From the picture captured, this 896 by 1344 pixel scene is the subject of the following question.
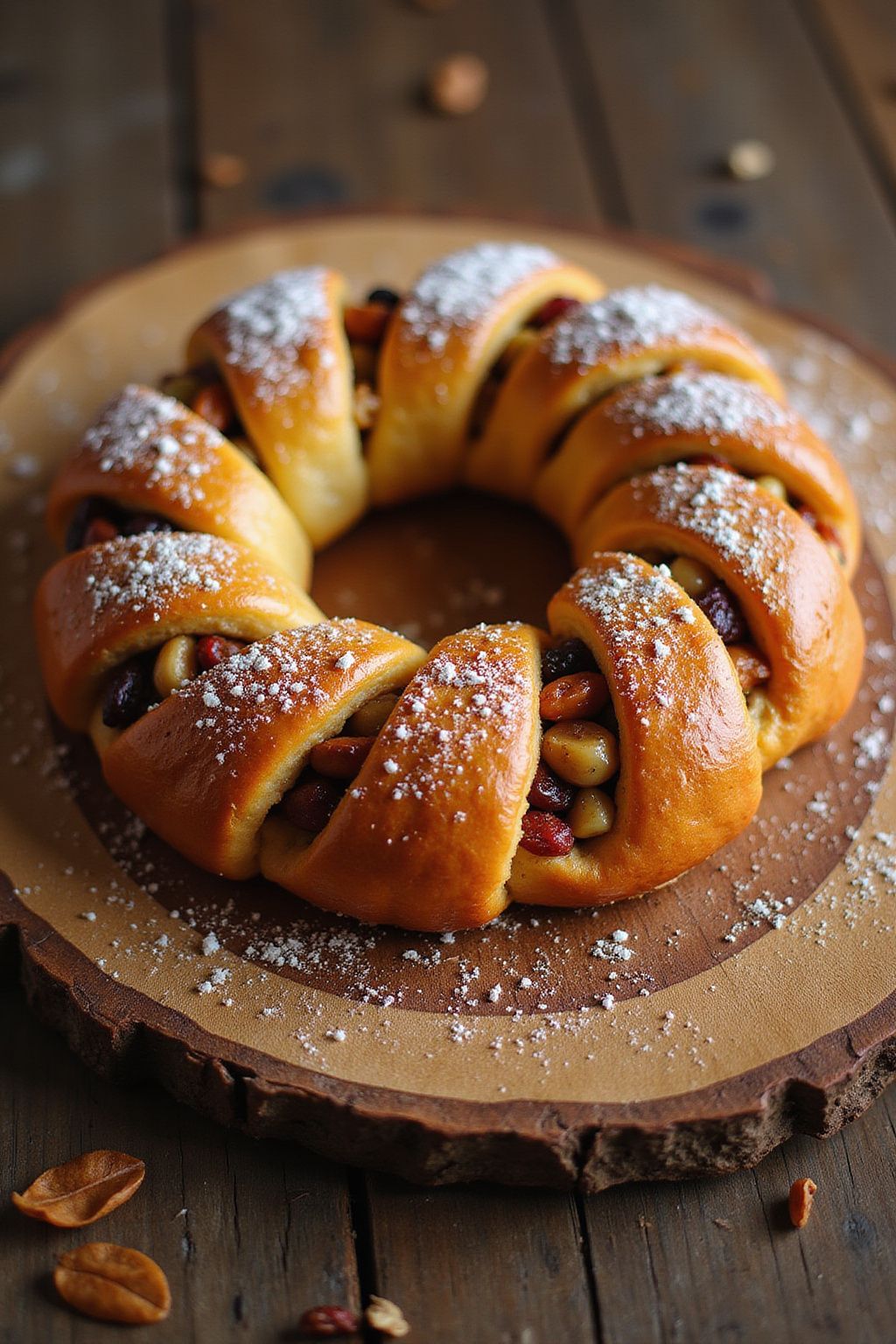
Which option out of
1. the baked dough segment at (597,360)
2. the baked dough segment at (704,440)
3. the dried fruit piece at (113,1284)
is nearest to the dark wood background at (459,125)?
the dried fruit piece at (113,1284)

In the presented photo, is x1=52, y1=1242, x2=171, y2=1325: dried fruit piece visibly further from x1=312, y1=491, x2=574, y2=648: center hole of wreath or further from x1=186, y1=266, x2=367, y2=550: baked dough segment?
x1=186, y1=266, x2=367, y2=550: baked dough segment

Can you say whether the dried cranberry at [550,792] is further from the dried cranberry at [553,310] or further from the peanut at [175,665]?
the dried cranberry at [553,310]

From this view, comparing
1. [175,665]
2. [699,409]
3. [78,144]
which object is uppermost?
[78,144]

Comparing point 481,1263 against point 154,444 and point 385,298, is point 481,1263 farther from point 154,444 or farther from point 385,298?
point 385,298

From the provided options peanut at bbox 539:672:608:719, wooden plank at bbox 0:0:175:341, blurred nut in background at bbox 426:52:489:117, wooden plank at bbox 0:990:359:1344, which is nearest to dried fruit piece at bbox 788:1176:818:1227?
wooden plank at bbox 0:990:359:1344

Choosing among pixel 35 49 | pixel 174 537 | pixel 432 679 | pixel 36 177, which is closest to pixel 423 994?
pixel 432 679

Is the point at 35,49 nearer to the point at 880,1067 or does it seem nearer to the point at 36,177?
the point at 36,177

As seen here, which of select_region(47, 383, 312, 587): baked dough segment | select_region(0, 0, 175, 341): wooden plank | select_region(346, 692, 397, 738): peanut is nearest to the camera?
select_region(346, 692, 397, 738): peanut

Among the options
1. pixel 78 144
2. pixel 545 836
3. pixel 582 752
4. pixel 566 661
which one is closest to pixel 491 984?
pixel 545 836
